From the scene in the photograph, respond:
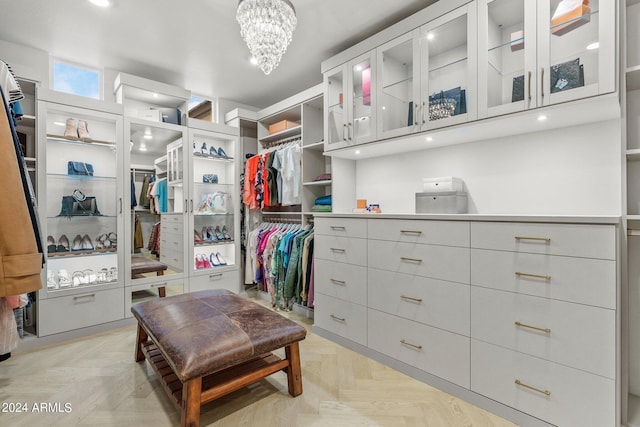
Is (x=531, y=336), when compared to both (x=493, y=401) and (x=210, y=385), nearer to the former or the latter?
(x=493, y=401)

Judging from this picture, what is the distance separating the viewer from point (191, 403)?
1.45m

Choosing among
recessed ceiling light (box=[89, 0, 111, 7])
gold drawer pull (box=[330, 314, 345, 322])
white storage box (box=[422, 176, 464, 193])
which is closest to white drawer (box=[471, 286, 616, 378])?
white storage box (box=[422, 176, 464, 193])

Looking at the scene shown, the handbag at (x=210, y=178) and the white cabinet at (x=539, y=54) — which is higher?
the white cabinet at (x=539, y=54)

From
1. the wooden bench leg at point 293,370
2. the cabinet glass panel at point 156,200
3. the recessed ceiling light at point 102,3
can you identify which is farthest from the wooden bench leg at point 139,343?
the recessed ceiling light at point 102,3

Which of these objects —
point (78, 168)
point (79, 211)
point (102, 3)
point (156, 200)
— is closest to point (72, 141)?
point (78, 168)

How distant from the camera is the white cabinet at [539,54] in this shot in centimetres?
147

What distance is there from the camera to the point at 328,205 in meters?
3.06

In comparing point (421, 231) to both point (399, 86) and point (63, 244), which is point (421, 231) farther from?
point (63, 244)

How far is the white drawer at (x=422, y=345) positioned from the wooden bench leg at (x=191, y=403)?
131cm

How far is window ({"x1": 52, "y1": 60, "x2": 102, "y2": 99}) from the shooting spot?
9.80 feet

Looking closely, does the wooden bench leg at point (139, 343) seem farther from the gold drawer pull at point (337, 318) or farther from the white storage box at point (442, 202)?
the white storage box at point (442, 202)

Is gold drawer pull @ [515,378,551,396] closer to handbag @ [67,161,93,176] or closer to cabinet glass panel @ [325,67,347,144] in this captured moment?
cabinet glass panel @ [325,67,347,144]

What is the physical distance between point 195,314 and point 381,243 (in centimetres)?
137

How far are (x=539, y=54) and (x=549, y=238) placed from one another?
3.35 ft
